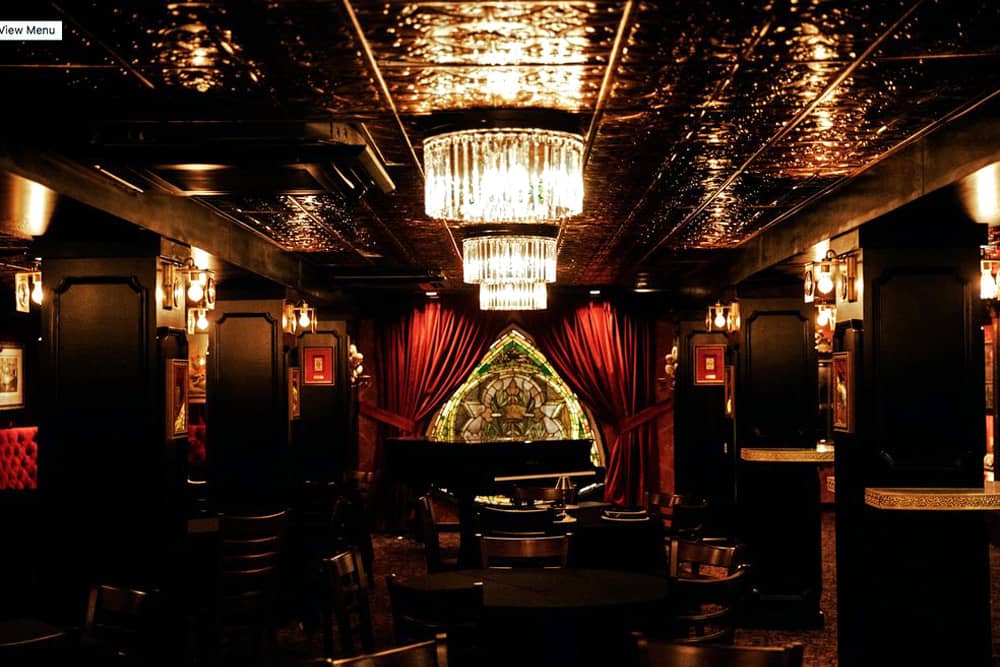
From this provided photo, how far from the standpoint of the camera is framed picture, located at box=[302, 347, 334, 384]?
1334cm

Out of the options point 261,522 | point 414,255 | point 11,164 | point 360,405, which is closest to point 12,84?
point 11,164

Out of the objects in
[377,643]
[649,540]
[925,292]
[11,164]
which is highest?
[11,164]

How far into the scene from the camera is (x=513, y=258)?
603cm

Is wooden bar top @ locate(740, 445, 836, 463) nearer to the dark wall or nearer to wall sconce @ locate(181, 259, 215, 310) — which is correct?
the dark wall

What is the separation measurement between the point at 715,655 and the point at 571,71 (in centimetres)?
211

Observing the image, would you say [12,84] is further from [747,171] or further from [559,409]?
[559,409]

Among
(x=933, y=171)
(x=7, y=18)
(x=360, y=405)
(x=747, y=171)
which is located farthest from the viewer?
(x=360, y=405)

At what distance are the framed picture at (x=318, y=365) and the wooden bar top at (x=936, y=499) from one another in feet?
27.6

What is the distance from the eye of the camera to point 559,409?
48.6ft

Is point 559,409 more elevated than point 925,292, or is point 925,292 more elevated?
point 925,292

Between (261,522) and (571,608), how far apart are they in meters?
2.73

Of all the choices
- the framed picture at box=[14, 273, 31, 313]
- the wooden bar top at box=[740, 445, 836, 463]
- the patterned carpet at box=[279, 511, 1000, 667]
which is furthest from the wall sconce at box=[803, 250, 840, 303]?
the framed picture at box=[14, 273, 31, 313]

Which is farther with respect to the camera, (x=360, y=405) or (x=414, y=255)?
(x=360, y=405)

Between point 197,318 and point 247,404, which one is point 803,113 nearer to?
point 197,318
